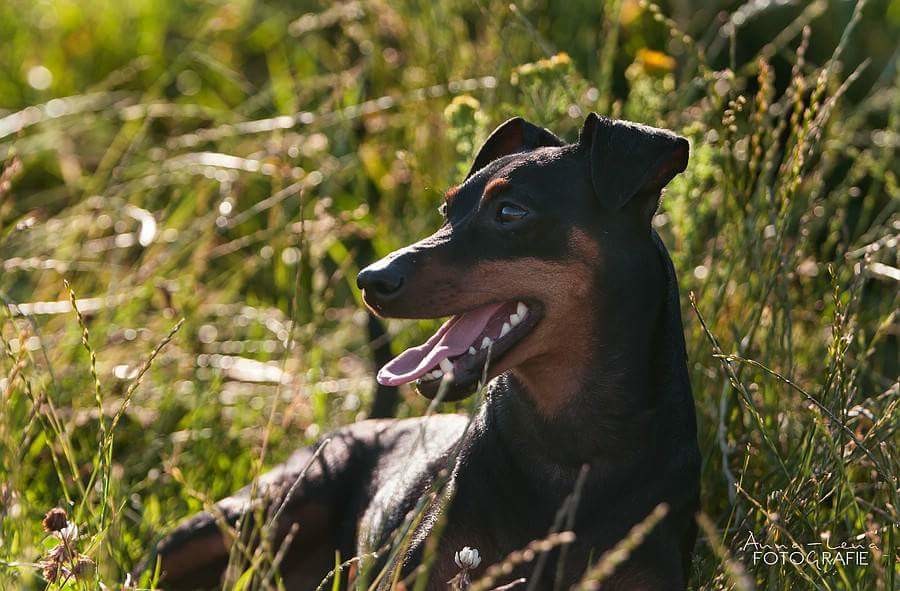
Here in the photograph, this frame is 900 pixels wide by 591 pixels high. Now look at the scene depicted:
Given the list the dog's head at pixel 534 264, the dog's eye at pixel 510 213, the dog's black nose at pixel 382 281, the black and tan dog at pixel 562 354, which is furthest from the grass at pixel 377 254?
the dog's eye at pixel 510 213

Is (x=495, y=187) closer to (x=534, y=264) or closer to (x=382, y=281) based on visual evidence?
(x=534, y=264)

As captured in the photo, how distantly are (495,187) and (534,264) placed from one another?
0.23 m

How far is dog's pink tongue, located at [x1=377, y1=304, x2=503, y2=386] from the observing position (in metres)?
2.82

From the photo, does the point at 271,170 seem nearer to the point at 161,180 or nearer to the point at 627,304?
the point at 161,180

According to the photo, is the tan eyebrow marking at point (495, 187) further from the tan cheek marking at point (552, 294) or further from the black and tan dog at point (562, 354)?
the tan cheek marking at point (552, 294)

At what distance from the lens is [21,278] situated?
515 cm

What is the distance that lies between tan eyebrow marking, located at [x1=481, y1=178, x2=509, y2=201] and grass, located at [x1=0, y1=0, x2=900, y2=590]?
0.51 meters

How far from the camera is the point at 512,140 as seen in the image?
337cm

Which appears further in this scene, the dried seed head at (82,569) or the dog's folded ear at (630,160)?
the dog's folded ear at (630,160)

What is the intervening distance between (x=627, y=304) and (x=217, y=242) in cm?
325

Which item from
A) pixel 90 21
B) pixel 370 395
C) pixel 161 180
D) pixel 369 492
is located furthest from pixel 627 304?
pixel 90 21

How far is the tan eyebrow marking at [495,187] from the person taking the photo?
2.91 meters

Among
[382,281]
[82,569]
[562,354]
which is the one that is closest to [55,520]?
[82,569]

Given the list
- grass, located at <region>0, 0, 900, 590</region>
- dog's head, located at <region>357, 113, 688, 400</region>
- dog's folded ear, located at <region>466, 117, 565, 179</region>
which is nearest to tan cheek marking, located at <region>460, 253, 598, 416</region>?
dog's head, located at <region>357, 113, 688, 400</region>
